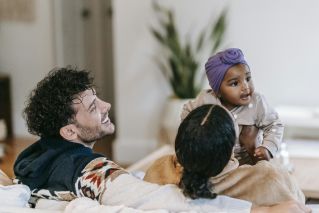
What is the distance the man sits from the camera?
4.73 feet

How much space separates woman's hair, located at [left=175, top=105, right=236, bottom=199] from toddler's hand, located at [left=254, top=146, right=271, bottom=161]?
450mm

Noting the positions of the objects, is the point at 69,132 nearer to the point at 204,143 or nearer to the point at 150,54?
the point at 204,143

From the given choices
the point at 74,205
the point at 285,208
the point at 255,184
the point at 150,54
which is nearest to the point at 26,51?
the point at 150,54

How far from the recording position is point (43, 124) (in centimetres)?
162

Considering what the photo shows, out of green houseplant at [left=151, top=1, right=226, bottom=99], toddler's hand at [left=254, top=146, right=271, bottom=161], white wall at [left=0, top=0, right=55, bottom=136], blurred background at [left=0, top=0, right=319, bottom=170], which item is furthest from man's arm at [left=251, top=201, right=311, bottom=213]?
white wall at [left=0, top=0, right=55, bottom=136]

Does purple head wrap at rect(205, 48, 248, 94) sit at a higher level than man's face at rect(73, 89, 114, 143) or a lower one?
higher

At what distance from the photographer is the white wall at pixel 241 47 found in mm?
3838

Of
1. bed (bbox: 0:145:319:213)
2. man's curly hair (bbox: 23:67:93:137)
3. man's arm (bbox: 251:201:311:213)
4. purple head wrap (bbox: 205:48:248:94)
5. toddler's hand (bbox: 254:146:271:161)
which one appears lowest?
bed (bbox: 0:145:319:213)

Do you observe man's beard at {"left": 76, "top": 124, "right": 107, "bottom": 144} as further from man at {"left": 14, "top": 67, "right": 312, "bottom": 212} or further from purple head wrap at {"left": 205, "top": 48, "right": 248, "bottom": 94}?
purple head wrap at {"left": 205, "top": 48, "right": 248, "bottom": 94}

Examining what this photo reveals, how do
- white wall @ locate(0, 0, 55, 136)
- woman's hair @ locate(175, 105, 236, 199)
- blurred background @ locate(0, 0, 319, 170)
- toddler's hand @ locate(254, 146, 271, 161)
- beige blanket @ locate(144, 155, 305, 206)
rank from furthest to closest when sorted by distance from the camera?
white wall @ locate(0, 0, 55, 136)
blurred background @ locate(0, 0, 319, 170)
toddler's hand @ locate(254, 146, 271, 161)
beige blanket @ locate(144, 155, 305, 206)
woman's hair @ locate(175, 105, 236, 199)

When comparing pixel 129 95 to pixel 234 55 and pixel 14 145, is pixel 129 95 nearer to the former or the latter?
pixel 14 145

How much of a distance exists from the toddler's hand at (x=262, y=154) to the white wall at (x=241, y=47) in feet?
7.34

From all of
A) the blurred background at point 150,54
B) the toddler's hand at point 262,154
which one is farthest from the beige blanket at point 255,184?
the blurred background at point 150,54

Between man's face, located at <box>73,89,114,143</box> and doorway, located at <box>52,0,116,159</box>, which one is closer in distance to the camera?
man's face, located at <box>73,89,114,143</box>
